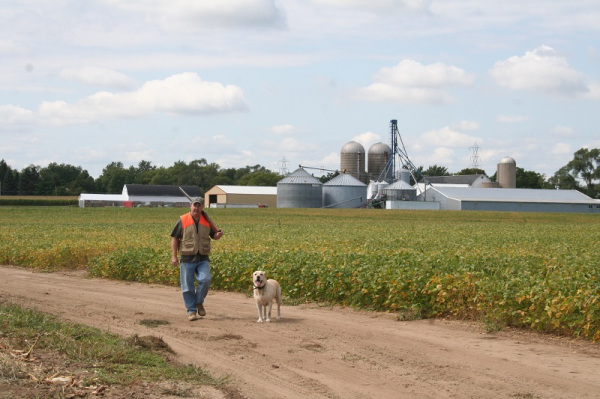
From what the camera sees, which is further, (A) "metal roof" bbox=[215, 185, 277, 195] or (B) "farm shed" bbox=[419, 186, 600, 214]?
(A) "metal roof" bbox=[215, 185, 277, 195]

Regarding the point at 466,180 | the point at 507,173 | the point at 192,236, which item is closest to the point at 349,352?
the point at 192,236

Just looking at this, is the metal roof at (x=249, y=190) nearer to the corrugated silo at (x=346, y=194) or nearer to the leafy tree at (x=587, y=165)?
the corrugated silo at (x=346, y=194)

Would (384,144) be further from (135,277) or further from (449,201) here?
(135,277)

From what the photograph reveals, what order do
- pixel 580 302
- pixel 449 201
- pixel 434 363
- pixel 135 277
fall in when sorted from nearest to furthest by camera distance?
pixel 434 363 < pixel 580 302 < pixel 135 277 < pixel 449 201

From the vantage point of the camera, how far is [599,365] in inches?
376

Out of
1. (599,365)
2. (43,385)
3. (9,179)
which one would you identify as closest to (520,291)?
(599,365)

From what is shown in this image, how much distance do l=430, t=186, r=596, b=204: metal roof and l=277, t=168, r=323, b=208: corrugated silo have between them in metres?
17.2

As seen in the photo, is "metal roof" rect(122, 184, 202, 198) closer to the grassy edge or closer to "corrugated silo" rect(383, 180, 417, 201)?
"corrugated silo" rect(383, 180, 417, 201)

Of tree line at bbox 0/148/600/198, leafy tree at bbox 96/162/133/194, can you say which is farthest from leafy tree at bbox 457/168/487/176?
leafy tree at bbox 96/162/133/194

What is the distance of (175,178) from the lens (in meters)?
186

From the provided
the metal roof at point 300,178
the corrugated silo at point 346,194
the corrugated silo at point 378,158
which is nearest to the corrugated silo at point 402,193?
the corrugated silo at point 346,194

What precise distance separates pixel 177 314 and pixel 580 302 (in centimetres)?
718

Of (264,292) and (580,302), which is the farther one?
(264,292)

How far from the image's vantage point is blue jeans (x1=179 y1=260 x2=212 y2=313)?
13227 millimetres
